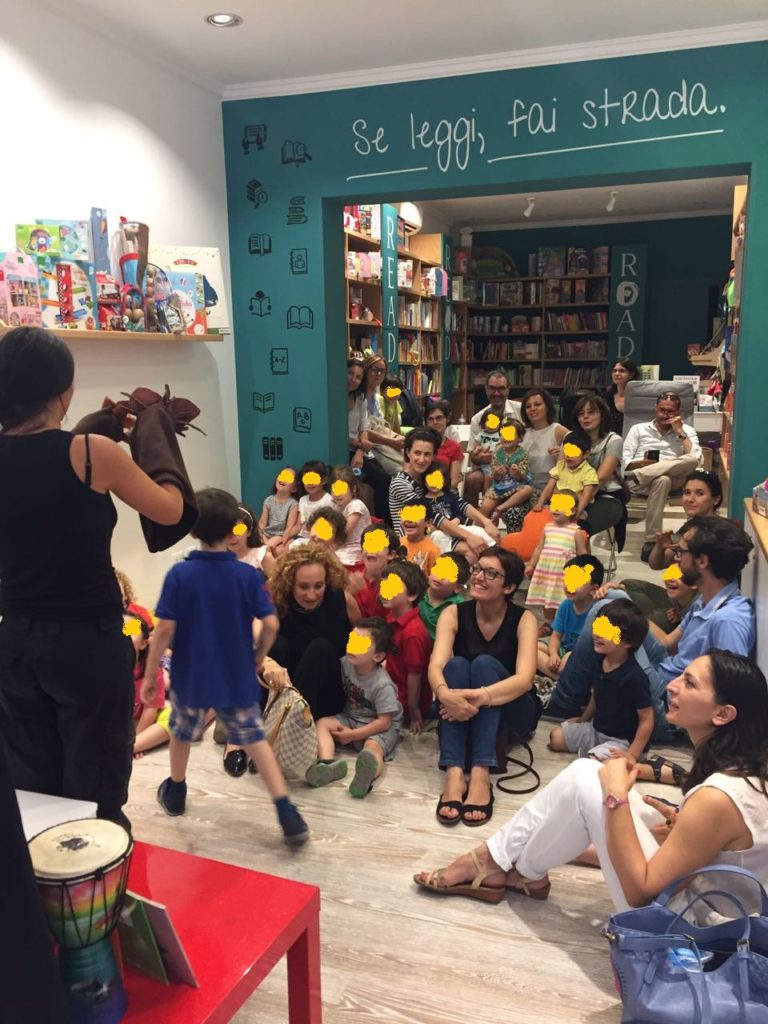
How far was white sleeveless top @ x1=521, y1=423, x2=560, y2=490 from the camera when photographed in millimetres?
4812

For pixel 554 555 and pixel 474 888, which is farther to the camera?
pixel 554 555

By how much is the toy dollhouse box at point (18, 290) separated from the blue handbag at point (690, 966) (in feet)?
8.55

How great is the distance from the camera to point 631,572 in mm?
4848

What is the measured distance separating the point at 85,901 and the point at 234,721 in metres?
1.36

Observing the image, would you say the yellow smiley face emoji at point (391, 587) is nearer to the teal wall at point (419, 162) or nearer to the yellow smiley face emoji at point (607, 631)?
the yellow smiley face emoji at point (607, 631)

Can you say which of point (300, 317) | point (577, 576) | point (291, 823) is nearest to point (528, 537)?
point (577, 576)

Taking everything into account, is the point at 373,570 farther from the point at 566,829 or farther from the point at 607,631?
the point at 566,829

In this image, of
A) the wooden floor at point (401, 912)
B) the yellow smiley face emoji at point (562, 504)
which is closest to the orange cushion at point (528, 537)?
the yellow smiley face emoji at point (562, 504)

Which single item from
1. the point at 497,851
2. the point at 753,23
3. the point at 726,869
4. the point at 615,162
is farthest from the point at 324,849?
the point at 753,23

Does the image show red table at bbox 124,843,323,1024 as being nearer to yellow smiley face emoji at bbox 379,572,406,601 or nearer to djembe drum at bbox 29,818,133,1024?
djembe drum at bbox 29,818,133,1024

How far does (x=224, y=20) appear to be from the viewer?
137 inches

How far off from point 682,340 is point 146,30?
25.9 ft

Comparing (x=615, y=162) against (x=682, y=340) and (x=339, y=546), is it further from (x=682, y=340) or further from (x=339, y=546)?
(x=682, y=340)

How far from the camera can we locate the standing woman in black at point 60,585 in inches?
57.5
